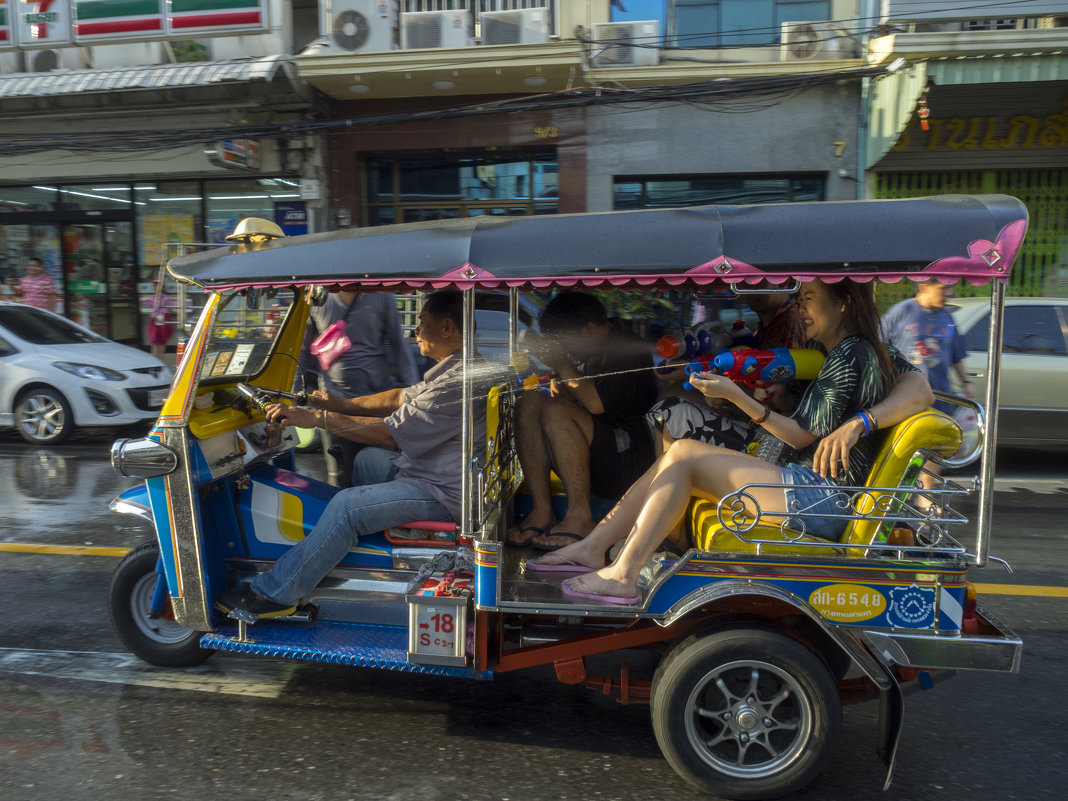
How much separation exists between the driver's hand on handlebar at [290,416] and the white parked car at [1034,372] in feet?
20.1

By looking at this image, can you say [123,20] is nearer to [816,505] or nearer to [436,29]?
[436,29]

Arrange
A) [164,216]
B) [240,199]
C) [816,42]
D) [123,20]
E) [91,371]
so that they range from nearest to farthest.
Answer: [91,371], [816,42], [123,20], [240,199], [164,216]

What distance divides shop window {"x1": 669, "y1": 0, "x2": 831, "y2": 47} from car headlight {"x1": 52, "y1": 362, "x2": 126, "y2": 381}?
27.2 ft

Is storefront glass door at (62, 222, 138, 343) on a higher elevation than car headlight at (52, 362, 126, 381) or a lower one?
higher

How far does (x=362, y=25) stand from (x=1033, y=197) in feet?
31.5

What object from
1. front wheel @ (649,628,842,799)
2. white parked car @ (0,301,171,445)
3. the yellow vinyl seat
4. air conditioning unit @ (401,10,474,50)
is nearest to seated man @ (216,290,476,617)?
the yellow vinyl seat

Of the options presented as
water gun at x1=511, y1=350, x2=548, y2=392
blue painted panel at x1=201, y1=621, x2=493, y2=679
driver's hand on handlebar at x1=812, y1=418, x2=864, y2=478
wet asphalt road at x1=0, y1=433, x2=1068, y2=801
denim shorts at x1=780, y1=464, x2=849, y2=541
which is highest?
water gun at x1=511, y1=350, x2=548, y2=392

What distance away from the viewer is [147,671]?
374cm

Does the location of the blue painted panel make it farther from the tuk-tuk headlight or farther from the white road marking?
the tuk-tuk headlight

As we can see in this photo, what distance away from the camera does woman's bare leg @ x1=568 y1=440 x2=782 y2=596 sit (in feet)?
9.95

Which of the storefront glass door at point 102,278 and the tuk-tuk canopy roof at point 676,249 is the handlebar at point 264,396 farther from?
the storefront glass door at point 102,278

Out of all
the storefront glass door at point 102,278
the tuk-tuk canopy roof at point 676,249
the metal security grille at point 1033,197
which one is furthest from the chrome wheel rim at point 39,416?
the metal security grille at point 1033,197

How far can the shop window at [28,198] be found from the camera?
45.2 feet

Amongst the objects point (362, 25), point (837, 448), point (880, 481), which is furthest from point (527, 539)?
point (362, 25)
